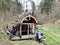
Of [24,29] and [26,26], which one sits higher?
[26,26]

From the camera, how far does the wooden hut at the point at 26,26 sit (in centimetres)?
2000

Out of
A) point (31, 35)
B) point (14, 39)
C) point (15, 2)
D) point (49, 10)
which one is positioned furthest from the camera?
point (15, 2)

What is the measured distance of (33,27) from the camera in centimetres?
2145

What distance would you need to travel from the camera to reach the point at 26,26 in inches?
821

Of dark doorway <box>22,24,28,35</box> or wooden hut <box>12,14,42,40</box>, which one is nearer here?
wooden hut <box>12,14,42,40</box>

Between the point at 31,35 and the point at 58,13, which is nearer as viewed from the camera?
the point at 31,35

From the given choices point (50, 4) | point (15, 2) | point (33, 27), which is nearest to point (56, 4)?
point (50, 4)

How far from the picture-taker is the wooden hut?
20000 mm

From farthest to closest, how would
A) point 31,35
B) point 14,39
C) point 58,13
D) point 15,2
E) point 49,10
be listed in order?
point 15,2 < point 49,10 < point 58,13 < point 31,35 < point 14,39

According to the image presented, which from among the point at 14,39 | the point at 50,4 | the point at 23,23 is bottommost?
the point at 14,39

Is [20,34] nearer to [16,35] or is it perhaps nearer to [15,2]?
[16,35]

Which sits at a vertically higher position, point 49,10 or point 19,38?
point 49,10

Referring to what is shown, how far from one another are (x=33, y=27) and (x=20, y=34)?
7.56ft

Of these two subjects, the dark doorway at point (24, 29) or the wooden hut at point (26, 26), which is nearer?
the wooden hut at point (26, 26)
